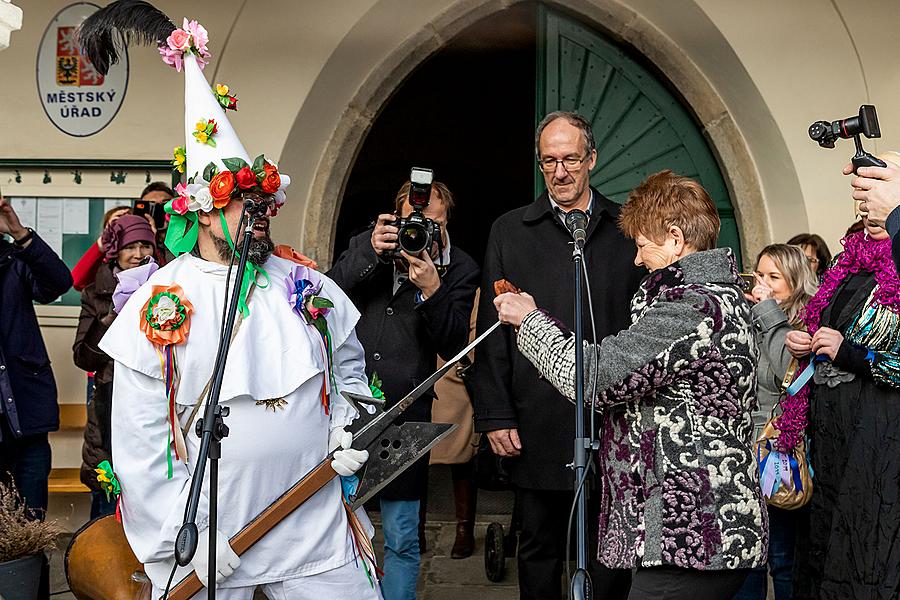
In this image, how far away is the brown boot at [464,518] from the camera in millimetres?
5676

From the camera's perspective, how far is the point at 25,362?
463 centimetres

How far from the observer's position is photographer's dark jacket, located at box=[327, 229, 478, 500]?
3.72 metres

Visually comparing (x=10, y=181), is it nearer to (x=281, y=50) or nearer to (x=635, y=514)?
(x=281, y=50)

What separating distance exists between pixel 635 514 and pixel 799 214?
11.7ft

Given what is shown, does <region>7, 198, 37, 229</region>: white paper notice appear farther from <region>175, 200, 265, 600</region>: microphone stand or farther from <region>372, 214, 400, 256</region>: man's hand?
<region>175, 200, 265, 600</region>: microphone stand

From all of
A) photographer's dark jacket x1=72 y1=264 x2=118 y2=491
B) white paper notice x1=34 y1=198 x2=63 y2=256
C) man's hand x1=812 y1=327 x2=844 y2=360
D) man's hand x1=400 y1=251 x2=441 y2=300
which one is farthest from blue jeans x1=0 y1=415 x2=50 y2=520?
man's hand x1=812 y1=327 x2=844 y2=360

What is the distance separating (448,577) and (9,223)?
2.67 m

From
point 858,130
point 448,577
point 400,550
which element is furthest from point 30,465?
point 858,130

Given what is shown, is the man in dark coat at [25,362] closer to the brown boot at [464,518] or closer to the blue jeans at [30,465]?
the blue jeans at [30,465]

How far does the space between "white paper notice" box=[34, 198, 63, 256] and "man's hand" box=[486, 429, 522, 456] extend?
3.44 metres

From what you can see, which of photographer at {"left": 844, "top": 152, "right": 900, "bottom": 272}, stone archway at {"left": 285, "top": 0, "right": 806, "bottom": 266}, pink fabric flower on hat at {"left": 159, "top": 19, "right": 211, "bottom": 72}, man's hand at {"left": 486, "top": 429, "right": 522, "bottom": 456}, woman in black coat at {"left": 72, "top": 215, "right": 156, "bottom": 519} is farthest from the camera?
stone archway at {"left": 285, "top": 0, "right": 806, "bottom": 266}

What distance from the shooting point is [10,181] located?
19.6 ft

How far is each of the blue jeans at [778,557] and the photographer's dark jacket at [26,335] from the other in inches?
119

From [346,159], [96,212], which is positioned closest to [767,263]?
[346,159]
